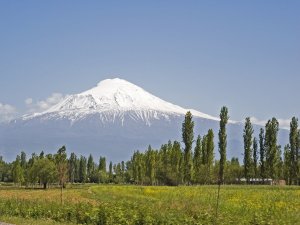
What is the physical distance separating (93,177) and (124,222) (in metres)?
146

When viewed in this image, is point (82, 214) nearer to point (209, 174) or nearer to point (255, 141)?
point (209, 174)

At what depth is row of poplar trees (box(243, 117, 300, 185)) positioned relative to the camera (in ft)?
292

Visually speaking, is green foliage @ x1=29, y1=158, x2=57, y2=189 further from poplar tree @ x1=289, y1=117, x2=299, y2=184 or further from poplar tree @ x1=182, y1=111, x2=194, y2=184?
poplar tree @ x1=289, y1=117, x2=299, y2=184

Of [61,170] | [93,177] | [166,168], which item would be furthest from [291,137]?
[93,177]

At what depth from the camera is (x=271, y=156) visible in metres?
88.4

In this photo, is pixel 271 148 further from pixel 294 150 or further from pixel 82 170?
pixel 82 170

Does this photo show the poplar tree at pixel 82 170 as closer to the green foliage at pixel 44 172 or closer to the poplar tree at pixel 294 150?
the green foliage at pixel 44 172

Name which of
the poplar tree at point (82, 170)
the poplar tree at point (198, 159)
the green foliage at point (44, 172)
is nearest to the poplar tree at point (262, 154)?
the poplar tree at point (198, 159)

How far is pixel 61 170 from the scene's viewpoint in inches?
1725

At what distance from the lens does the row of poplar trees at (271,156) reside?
292ft

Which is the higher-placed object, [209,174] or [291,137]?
[291,137]

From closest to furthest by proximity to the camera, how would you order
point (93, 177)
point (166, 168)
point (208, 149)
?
1. point (208, 149)
2. point (166, 168)
3. point (93, 177)

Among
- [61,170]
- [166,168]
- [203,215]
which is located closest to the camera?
[203,215]

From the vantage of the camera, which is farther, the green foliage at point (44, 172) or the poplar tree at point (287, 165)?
the green foliage at point (44, 172)
